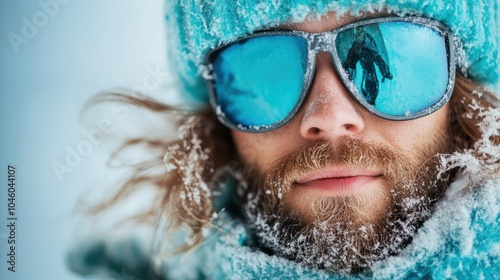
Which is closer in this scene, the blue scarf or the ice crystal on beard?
the blue scarf

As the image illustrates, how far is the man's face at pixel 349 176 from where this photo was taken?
1.18 m

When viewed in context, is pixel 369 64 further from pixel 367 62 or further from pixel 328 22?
pixel 328 22

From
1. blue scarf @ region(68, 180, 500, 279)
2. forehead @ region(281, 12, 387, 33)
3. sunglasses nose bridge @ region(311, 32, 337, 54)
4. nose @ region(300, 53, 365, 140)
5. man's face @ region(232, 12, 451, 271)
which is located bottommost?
blue scarf @ region(68, 180, 500, 279)

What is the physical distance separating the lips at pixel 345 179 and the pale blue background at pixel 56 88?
1024 mm

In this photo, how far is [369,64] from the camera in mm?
1140

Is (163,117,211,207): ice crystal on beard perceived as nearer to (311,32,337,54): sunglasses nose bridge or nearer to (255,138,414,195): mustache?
(255,138,414,195): mustache

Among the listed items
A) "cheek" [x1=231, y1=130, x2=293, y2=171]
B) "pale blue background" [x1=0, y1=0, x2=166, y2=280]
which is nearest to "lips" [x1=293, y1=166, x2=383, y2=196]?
"cheek" [x1=231, y1=130, x2=293, y2=171]

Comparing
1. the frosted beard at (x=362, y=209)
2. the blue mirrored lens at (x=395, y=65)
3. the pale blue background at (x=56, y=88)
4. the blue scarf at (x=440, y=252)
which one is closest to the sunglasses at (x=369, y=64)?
the blue mirrored lens at (x=395, y=65)

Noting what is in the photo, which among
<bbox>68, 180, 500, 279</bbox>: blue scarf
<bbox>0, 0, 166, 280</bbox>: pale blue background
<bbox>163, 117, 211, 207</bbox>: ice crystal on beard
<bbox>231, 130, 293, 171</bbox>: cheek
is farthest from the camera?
<bbox>0, 0, 166, 280</bbox>: pale blue background

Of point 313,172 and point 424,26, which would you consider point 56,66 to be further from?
point 424,26

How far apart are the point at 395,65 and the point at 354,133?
18 centimetres

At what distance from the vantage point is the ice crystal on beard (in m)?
1.47

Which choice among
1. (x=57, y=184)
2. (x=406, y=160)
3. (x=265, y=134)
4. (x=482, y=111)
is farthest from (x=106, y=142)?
(x=482, y=111)

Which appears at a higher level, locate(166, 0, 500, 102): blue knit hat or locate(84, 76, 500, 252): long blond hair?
locate(166, 0, 500, 102): blue knit hat
